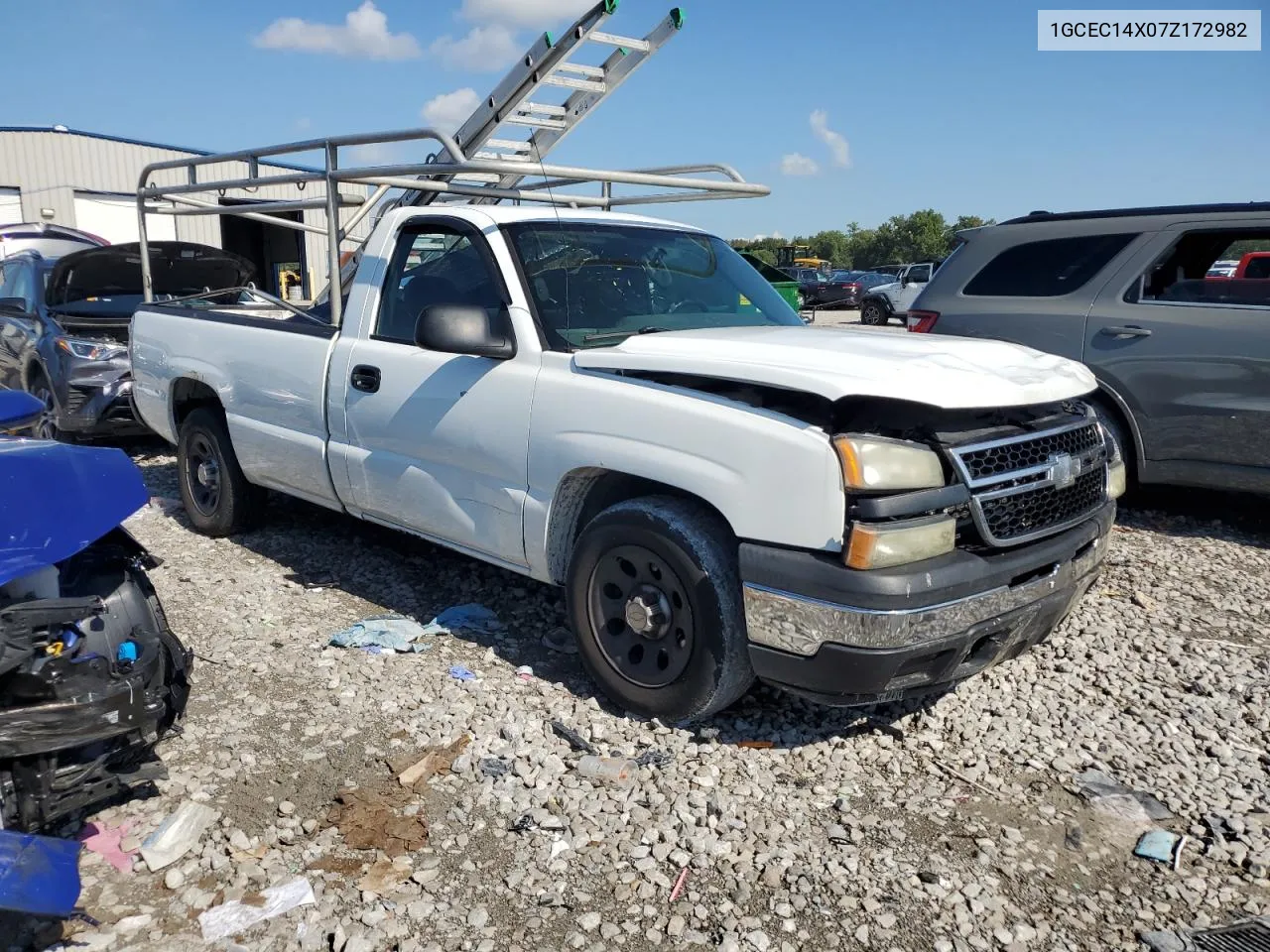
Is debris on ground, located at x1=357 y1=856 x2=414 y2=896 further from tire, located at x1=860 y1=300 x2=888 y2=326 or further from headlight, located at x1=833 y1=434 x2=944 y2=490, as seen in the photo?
tire, located at x1=860 y1=300 x2=888 y2=326

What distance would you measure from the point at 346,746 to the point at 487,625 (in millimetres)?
1146

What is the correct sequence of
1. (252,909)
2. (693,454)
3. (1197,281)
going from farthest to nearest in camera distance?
(1197,281) < (693,454) < (252,909)

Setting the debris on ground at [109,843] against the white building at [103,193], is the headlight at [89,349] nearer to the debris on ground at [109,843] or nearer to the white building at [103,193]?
the debris on ground at [109,843]

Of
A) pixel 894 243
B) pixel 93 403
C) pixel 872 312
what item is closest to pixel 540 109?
pixel 93 403

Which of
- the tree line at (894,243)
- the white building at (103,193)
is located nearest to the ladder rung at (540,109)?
the white building at (103,193)

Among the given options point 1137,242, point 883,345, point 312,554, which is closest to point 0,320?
point 312,554

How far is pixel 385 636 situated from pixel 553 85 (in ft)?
14.7

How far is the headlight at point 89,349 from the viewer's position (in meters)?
7.72

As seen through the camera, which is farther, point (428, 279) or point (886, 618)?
point (428, 279)

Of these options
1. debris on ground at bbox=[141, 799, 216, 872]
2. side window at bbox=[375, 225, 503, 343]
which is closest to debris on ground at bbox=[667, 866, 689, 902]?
debris on ground at bbox=[141, 799, 216, 872]

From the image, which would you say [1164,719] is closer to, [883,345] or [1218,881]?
[1218,881]

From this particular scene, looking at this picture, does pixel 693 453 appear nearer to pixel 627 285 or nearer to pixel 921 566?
pixel 921 566

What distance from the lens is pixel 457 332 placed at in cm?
367

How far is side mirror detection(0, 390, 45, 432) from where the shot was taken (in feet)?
10.2
